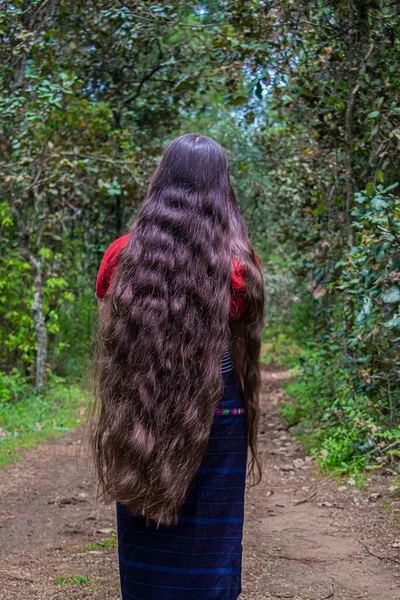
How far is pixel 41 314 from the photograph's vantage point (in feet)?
33.1

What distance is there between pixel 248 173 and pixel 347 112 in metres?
7.72

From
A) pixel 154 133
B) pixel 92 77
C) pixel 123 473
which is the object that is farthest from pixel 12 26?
pixel 123 473

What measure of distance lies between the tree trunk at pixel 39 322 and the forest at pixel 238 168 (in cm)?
2

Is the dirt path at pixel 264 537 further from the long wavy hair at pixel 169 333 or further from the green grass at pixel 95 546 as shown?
the long wavy hair at pixel 169 333

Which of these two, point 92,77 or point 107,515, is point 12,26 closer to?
point 92,77

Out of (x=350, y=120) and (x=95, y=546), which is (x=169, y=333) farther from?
(x=350, y=120)

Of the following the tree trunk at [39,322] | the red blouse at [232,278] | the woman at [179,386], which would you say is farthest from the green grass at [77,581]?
the tree trunk at [39,322]

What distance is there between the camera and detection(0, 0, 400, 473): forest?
608cm

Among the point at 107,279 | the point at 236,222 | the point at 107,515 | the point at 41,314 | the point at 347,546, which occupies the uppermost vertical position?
the point at 236,222

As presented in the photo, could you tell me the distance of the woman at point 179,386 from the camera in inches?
93.8

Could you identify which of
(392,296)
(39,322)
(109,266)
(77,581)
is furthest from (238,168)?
(109,266)

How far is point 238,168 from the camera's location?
9469 millimetres

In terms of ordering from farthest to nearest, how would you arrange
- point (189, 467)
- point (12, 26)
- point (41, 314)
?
1. point (41, 314)
2. point (12, 26)
3. point (189, 467)

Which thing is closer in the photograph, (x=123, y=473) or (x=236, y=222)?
(x=123, y=473)
